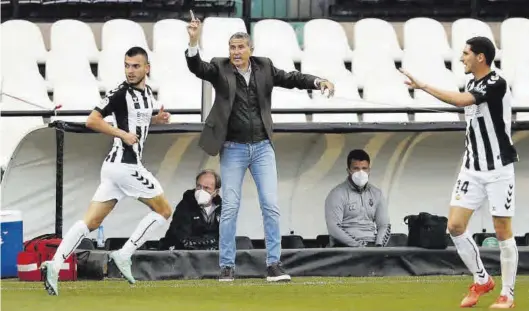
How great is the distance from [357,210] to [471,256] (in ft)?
11.7

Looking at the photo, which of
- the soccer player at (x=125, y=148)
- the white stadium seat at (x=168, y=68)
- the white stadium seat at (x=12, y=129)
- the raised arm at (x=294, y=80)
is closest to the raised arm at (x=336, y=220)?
the raised arm at (x=294, y=80)

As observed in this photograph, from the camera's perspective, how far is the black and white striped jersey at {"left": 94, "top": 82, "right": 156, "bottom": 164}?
1143 cm

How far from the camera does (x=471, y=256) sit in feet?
34.6

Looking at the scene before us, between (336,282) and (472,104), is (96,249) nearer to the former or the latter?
(336,282)

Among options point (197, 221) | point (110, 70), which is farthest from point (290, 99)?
point (197, 221)

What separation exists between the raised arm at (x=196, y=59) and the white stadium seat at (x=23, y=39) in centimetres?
503

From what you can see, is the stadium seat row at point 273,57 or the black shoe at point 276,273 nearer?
the black shoe at point 276,273

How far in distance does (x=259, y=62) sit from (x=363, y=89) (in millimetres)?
4554

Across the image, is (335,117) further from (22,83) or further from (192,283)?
(192,283)

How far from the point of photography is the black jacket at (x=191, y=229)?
44.3 feet

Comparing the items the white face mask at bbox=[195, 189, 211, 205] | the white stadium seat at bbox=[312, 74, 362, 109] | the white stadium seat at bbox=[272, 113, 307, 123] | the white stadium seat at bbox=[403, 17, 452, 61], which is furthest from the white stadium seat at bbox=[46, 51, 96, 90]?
the white stadium seat at bbox=[403, 17, 452, 61]

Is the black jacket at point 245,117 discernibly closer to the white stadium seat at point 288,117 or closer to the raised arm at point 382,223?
the raised arm at point 382,223

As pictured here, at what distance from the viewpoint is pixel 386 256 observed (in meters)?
13.5

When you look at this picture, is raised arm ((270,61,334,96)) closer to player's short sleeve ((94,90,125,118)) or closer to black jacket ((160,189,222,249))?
player's short sleeve ((94,90,125,118))
